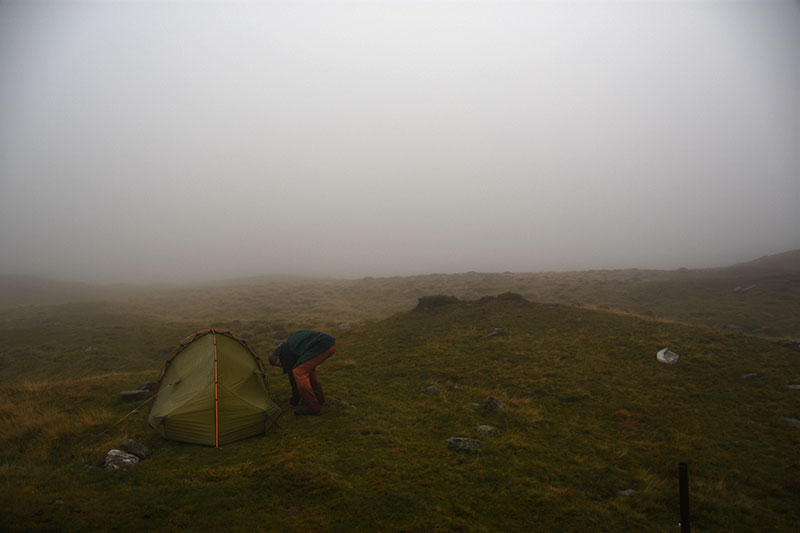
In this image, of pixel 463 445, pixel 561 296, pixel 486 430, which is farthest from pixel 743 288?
pixel 463 445

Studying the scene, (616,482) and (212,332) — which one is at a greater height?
(212,332)

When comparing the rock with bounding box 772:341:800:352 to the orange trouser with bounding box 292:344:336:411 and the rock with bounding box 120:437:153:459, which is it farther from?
the rock with bounding box 120:437:153:459

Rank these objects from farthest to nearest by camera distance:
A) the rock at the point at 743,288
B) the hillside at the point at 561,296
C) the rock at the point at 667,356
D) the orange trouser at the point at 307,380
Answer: the rock at the point at 743,288 → the hillside at the point at 561,296 → the rock at the point at 667,356 → the orange trouser at the point at 307,380

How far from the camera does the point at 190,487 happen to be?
7879mm

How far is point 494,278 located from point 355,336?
118 ft

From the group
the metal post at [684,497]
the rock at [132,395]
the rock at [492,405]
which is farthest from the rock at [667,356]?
the rock at [132,395]

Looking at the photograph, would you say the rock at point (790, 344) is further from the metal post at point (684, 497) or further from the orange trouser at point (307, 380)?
the orange trouser at point (307, 380)

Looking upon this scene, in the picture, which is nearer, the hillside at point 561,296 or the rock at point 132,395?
the rock at point 132,395

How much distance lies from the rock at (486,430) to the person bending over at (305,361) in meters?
4.94

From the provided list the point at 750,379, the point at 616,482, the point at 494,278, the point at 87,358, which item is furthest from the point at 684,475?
the point at 494,278

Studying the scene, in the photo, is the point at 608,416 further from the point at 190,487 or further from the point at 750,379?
the point at 190,487

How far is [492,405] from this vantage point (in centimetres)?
1220

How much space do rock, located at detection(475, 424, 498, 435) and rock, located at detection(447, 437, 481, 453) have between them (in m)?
0.77

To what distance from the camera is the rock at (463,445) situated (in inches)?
380
